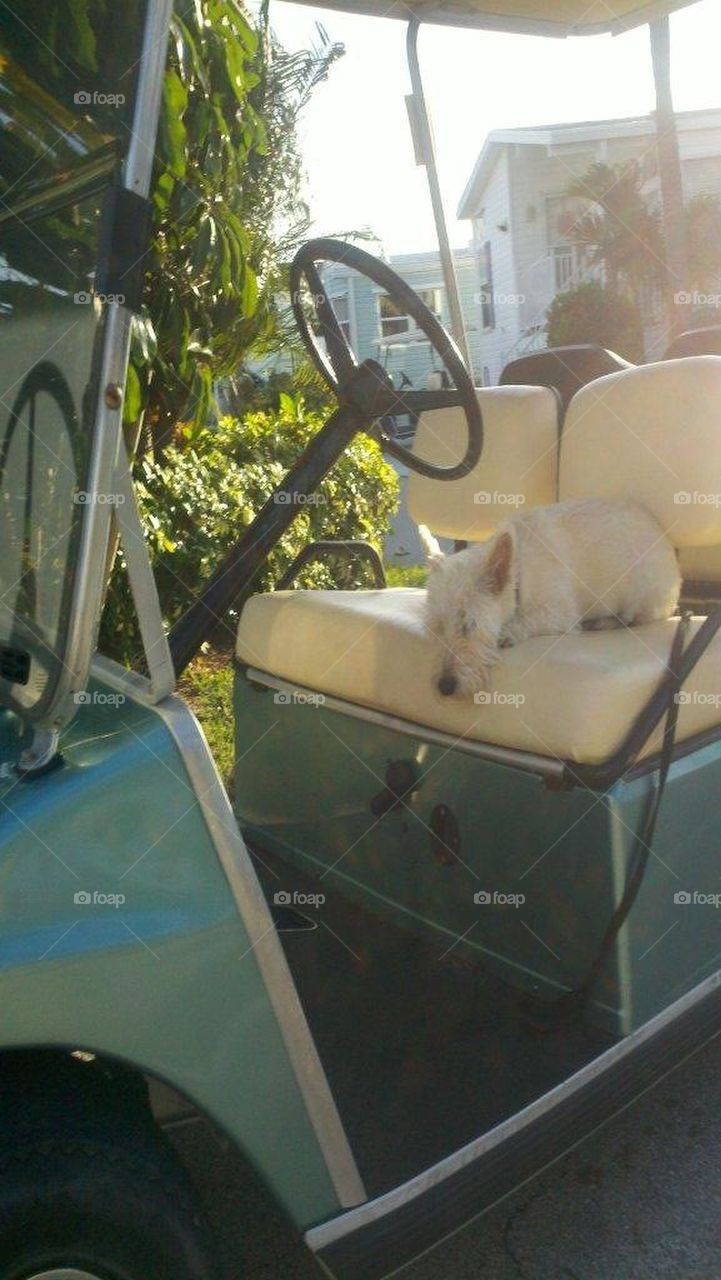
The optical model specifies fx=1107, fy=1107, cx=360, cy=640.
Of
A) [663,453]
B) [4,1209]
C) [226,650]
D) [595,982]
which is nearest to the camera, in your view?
[4,1209]

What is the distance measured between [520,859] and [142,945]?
3.24ft

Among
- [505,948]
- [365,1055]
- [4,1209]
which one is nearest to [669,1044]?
[505,948]

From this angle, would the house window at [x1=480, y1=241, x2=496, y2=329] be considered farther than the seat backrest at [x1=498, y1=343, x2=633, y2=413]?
Yes

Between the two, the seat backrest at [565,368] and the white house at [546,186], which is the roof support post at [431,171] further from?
the white house at [546,186]

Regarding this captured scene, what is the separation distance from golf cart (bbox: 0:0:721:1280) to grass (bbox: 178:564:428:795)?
1299 millimetres

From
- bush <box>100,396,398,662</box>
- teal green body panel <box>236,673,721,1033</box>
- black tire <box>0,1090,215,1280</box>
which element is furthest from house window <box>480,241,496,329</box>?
black tire <box>0,1090,215,1280</box>

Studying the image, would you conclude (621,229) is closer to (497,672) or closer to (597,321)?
(597,321)

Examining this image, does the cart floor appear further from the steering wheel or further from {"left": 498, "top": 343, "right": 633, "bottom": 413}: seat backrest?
{"left": 498, "top": 343, "right": 633, "bottom": 413}: seat backrest

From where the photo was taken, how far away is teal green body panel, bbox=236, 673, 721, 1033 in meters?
1.98

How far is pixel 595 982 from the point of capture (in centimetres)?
199

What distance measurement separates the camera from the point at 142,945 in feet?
4.39

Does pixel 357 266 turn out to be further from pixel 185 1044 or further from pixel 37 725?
pixel 185 1044

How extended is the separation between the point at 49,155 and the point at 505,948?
1.63 m

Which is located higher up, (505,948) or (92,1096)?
(92,1096)
